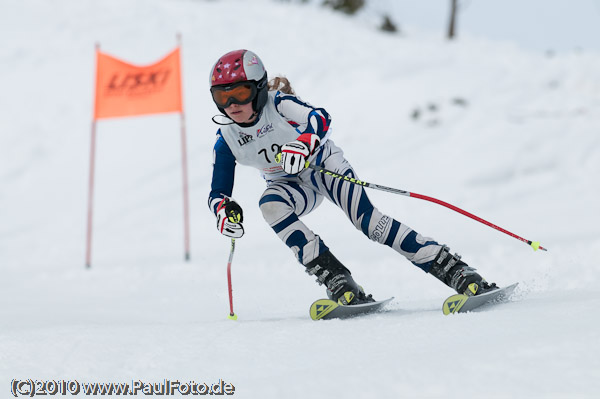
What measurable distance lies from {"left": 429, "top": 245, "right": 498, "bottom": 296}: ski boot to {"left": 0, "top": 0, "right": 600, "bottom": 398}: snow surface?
8.5 inches

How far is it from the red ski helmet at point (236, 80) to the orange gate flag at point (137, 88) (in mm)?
4937

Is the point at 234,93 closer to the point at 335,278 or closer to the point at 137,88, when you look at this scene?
the point at 335,278

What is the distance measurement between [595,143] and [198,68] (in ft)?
27.8

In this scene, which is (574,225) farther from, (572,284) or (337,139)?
(337,139)

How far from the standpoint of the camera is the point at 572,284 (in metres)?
4.74

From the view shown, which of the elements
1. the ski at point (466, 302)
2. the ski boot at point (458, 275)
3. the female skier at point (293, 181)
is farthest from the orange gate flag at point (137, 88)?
the ski at point (466, 302)

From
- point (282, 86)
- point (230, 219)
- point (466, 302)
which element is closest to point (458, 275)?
point (466, 302)

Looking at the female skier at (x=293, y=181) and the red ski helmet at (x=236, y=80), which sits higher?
the red ski helmet at (x=236, y=80)

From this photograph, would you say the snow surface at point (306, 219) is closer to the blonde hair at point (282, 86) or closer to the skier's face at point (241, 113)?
the skier's face at point (241, 113)

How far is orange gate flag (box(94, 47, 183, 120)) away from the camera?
324 inches

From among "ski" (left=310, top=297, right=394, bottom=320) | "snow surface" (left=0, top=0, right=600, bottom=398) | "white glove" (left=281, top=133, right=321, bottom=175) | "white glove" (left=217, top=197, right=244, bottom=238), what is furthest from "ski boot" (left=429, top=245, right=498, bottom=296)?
"white glove" (left=217, top=197, right=244, bottom=238)

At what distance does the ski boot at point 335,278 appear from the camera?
3.34 m

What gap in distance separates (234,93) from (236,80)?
68 mm

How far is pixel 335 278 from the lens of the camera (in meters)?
3.35
